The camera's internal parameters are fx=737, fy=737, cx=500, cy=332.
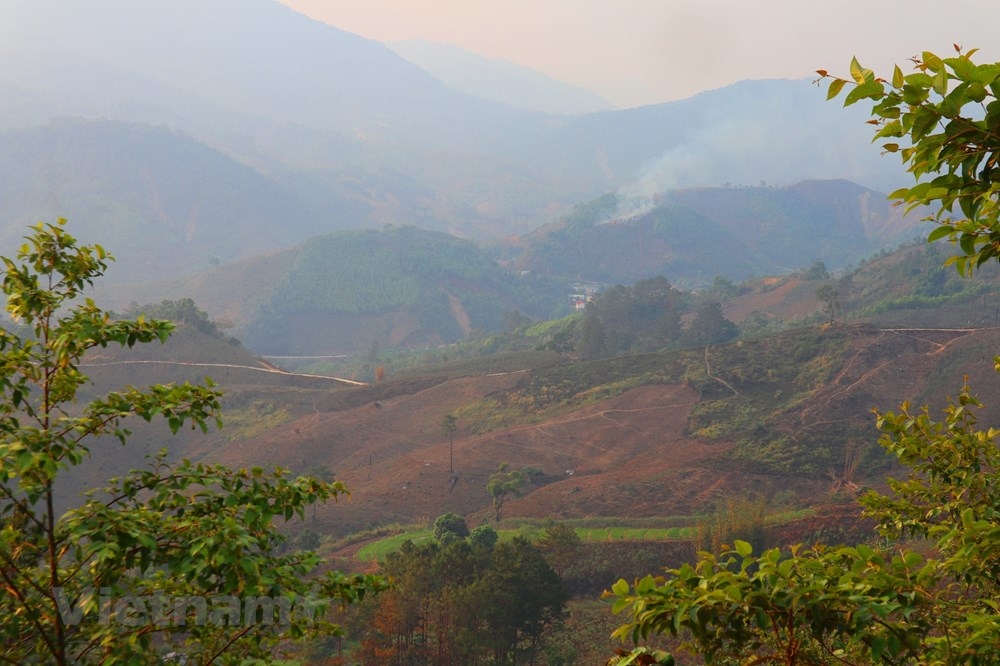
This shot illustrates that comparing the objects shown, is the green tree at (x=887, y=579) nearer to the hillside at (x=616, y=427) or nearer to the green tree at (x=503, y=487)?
the hillside at (x=616, y=427)

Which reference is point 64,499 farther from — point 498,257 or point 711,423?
point 498,257

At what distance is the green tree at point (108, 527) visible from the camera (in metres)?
4.04

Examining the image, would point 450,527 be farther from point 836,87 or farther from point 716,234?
point 716,234

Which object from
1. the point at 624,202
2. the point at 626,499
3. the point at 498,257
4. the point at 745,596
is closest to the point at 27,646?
the point at 745,596

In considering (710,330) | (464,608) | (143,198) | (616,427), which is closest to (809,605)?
(464,608)

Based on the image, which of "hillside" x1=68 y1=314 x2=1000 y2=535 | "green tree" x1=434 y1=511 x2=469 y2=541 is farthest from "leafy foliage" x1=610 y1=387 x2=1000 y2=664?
"hillside" x1=68 y1=314 x2=1000 y2=535

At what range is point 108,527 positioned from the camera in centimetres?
405

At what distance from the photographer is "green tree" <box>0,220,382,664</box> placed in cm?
404

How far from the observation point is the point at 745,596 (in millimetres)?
3244

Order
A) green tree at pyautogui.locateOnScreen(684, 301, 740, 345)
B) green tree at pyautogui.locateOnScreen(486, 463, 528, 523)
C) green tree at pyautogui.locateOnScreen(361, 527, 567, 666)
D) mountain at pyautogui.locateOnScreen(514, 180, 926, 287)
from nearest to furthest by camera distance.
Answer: green tree at pyautogui.locateOnScreen(361, 527, 567, 666)
green tree at pyautogui.locateOnScreen(486, 463, 528, 523)
green tree at pyautogui.locateOnScreen(684, 301, 740, 345)
mountain at pyautogui.locateOnScreen(514, 180, 926, 287)

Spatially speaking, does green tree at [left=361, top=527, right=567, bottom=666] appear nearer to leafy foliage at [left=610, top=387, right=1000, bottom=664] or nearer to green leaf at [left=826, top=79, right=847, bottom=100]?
leafy foliage at [left=610, top=387, right=1000, bottom=664]

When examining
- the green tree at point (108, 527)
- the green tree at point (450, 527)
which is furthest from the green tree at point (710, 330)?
the green tree at point (108, 527)

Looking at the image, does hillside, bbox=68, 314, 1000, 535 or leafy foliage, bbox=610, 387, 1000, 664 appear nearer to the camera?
leafy foliage, bbox=610, 387, 1000, 664

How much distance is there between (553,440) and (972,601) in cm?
3299
